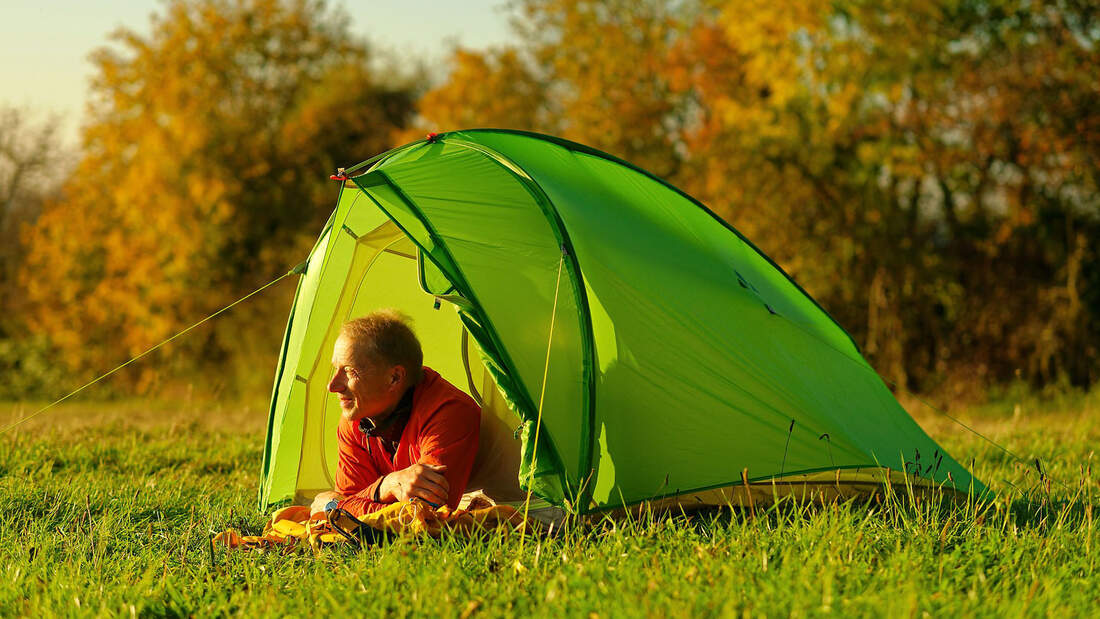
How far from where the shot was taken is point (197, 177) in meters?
20.8

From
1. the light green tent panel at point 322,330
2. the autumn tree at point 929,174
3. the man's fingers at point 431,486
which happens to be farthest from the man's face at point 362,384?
the autumn tree at point 929,174

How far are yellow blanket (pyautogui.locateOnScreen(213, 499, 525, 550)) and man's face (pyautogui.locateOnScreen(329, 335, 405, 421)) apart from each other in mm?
448

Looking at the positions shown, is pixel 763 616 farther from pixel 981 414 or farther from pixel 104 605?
pixel 981 414

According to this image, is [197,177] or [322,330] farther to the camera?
[197,177]

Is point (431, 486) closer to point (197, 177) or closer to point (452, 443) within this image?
point (452, 443)

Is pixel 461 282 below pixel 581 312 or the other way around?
the other way around

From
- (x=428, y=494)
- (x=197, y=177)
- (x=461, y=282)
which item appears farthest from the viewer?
(x=197, y=177)

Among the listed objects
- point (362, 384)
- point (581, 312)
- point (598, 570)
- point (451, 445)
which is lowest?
point (598, 570)

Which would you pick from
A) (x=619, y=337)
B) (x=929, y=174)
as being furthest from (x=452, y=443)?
(x=929, y=174)

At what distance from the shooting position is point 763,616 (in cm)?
253

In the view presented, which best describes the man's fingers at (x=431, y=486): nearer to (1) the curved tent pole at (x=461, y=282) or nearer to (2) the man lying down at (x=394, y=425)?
(2) the man lying down at (x=394, y=425)

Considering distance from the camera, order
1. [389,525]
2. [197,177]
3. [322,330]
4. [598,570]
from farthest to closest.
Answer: [197,177] → [322,330] → [389,525] → [598,570]

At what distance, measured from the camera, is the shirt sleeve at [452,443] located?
3943mm

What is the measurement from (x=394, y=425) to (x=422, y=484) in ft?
1.39
